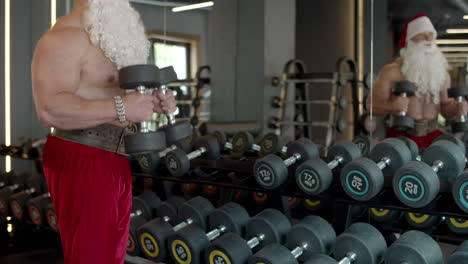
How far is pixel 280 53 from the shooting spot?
3.16m

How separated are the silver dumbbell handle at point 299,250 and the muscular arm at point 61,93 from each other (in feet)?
3.05

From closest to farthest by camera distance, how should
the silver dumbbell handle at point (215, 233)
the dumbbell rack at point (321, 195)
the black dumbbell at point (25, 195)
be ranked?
the dumbbell rack at point (321, 195), the silver dumbbell handle at point (215, 233), the black dumbbell at point (25, 195)

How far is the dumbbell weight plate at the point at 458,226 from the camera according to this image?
7.20 feet

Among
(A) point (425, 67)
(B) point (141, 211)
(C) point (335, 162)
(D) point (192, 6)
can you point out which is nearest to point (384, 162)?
(C) point (335, 162)

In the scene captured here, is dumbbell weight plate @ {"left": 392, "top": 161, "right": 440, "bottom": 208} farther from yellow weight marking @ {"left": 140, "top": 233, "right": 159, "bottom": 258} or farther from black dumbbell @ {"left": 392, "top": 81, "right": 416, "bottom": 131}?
yellow weight marking @ {"left": 140, "top": 233, "right": 159, "bottom": 258}

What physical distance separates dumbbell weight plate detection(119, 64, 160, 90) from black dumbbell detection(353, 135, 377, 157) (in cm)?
126

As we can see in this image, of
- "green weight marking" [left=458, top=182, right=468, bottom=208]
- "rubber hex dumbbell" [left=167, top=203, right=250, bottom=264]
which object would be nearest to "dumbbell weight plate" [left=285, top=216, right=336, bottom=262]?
"rubber hex dumbbell" [left=167, top=203, right=250, bottom=264]

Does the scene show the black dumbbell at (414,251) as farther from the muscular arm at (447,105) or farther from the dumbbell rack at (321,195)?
the muscular arm at (447,105)

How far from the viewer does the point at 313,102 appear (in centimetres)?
296

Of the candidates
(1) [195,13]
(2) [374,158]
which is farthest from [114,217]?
(1) [195,13]

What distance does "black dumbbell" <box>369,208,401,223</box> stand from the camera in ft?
8.07

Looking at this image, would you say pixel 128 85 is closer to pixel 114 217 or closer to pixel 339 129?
pixel 114 217

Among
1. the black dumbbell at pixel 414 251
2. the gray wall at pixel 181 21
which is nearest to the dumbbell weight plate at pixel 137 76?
the black dumbbell at pixel 414 251

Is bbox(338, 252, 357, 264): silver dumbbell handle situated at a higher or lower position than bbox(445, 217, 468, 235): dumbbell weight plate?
lower
